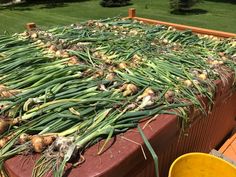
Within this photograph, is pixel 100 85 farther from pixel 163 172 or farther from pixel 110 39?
pixel 110 39

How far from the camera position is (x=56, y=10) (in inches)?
464

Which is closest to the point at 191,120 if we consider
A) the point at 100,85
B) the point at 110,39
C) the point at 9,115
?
the point at 100,85

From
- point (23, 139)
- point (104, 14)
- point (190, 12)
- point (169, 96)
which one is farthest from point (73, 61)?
point (190, 12)

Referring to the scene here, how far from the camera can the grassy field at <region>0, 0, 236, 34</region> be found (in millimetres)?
9656

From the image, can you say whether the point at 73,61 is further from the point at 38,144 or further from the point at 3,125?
the point at 38,144

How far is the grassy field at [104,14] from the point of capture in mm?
9656

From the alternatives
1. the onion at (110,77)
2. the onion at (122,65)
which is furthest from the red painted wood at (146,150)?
the onion at (122,65)

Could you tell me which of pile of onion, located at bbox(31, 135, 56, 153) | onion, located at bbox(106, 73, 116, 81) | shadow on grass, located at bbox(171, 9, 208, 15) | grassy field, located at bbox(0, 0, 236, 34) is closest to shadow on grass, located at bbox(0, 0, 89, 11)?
grassy field, located at bbox(0, 0, 236, 34)

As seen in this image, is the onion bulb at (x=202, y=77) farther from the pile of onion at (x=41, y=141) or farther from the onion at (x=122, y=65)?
the pile of onion at (x=41, y=141)

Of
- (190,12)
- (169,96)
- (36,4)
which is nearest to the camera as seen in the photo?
(169,96)

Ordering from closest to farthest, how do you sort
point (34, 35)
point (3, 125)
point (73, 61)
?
point (3, 125), point (73, 61), point (34, 35)

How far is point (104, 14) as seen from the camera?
36.8ft

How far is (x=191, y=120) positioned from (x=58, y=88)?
974 millimetres

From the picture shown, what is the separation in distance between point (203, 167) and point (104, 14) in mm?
9754
